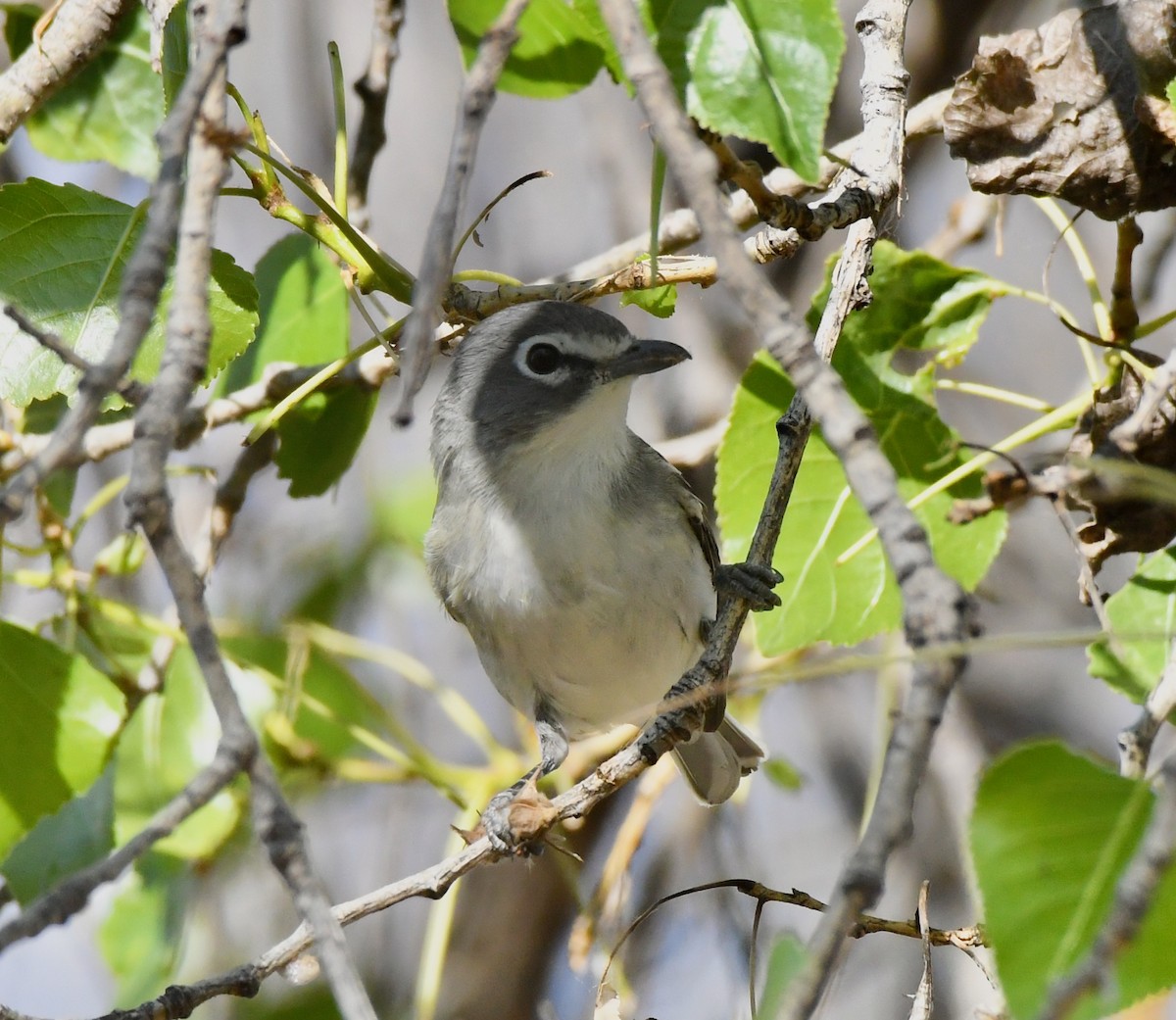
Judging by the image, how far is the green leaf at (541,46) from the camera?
2.68m

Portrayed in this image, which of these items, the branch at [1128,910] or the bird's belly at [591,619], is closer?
the branch at [1128,910]

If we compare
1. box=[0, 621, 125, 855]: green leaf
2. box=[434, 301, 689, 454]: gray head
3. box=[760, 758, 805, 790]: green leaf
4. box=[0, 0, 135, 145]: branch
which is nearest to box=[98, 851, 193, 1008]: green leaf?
box=[0, 621, 125, 855]: green leaf

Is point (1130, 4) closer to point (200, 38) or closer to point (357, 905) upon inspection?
point (200, 38)

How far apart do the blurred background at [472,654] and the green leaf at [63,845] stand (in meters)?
1.77

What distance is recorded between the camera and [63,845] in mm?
2881

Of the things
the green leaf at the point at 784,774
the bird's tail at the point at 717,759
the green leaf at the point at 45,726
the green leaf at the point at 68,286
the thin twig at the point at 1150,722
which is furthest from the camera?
the green leaf at the point at 784,774

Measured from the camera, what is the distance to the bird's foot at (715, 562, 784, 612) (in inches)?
101

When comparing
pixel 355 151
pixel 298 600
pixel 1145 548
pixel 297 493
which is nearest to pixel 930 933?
pixel 1145 548

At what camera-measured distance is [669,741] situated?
7.45 feet

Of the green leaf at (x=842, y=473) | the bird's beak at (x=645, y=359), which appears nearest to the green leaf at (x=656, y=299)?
the green leaf at (x=842, y=473)

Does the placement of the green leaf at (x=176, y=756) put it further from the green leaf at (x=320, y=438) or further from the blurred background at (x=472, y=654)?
the blurred background at (x=472, y=654)

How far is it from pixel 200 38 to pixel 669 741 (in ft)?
4.51

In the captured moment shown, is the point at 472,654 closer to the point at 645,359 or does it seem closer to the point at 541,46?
the point at 645,359

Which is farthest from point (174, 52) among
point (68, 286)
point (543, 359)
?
point (543, 359)
